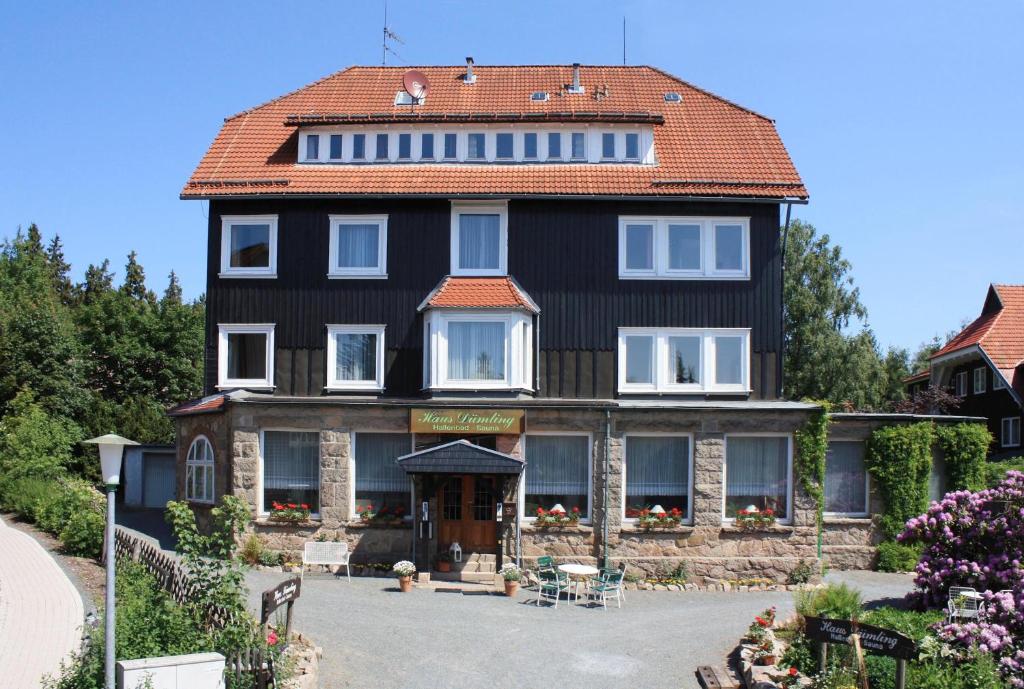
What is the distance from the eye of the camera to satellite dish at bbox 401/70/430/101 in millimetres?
28812

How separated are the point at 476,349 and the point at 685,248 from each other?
20.2ft

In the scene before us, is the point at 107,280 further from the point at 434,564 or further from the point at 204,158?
the point at 434,564

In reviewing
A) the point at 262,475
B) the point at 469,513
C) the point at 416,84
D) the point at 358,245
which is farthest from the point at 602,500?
the point at 416,84

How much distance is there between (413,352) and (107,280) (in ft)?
162

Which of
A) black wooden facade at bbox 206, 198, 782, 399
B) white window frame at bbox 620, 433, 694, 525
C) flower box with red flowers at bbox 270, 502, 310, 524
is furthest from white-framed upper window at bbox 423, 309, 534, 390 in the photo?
flower box with red flowers at bbox 270, 502, 310, 524

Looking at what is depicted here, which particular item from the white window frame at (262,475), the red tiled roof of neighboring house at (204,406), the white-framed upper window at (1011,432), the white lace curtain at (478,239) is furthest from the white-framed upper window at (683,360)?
the white-framed upper window at (1011,432)

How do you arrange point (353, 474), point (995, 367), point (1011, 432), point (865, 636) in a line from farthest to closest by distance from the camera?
1. point (1011, 432)
2. point (995, 367)
3. point (353, 474)
4. point (865, 636)

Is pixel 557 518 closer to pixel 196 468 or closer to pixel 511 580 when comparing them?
pixel 511 580

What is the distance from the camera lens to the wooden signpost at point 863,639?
11.3m

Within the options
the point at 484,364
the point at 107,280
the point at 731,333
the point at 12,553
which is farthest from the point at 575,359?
the point at 107,280

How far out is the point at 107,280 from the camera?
67688mm

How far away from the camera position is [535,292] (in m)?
25.8

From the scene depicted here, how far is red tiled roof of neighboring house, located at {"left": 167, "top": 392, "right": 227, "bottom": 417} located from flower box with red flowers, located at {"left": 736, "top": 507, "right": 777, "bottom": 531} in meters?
12.7

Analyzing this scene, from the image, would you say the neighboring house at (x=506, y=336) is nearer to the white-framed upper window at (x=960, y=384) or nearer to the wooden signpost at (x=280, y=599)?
the wooden signpost at (x=280, y=599)
